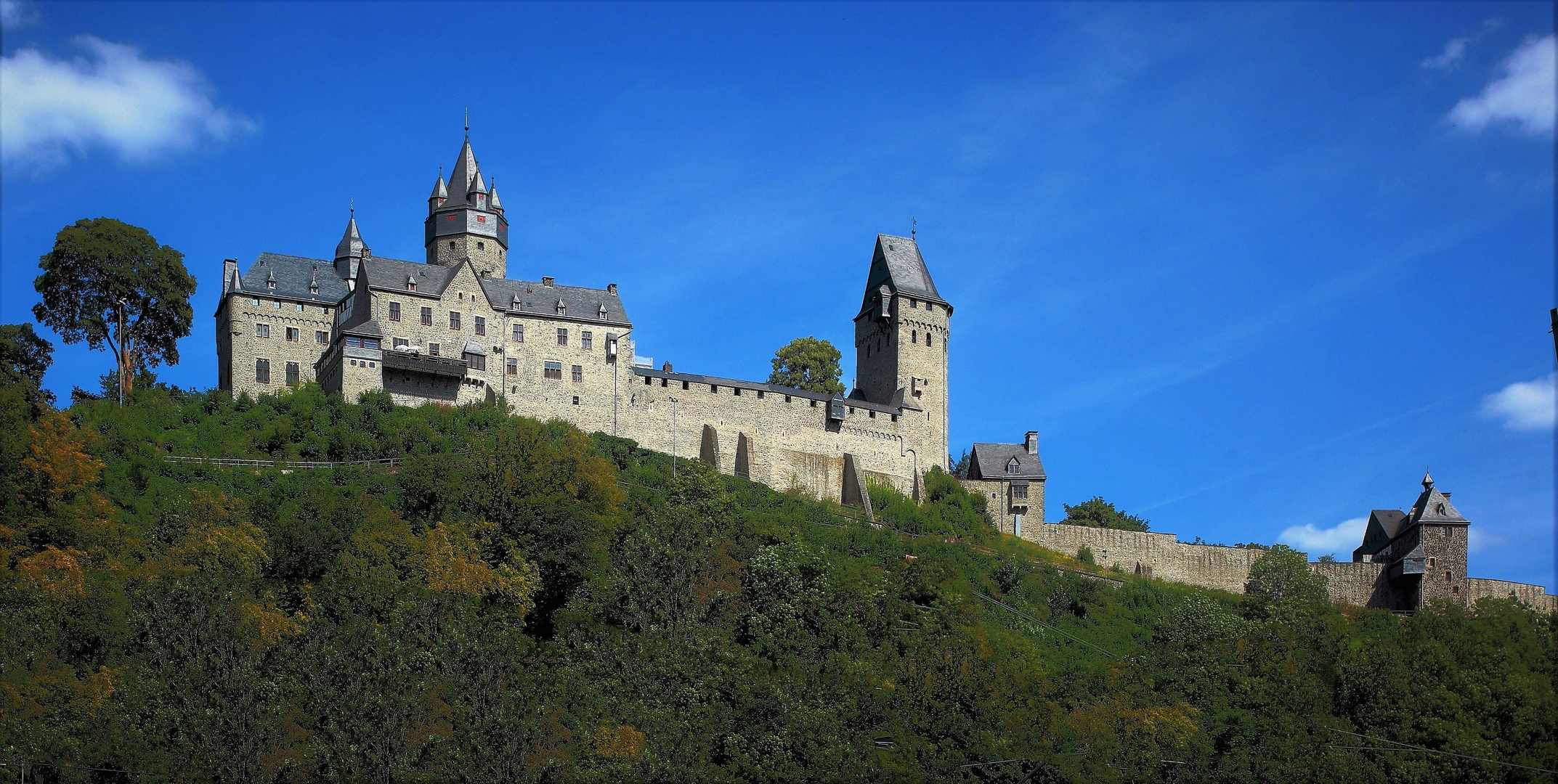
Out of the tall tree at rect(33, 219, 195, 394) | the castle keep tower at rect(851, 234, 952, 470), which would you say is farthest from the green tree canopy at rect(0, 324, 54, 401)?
the castle keep tower at rect(851, 234, 952, 470)

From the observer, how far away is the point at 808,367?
78.6 meters

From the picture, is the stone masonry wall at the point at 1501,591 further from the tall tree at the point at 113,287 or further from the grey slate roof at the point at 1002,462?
the tall tree at the point at 113,287

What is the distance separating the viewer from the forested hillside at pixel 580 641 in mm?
39031

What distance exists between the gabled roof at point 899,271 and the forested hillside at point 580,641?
16408 mm

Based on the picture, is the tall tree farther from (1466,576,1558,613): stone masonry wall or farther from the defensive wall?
(1466,576,1558,613): stone masonry wall

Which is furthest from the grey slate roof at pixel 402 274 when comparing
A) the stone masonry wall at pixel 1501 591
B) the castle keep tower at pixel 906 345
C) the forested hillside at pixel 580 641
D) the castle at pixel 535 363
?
the stone masonry wall at pixel 1501 591

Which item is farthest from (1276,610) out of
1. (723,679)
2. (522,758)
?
(522,758)

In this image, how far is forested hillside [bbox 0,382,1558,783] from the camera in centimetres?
3903

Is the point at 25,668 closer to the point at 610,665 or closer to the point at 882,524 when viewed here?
the point at 610,665

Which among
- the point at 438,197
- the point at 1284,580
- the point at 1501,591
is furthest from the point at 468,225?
the point at 1501,591

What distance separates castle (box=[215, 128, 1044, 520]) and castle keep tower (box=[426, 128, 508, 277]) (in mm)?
76

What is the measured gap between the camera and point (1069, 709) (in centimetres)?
4781

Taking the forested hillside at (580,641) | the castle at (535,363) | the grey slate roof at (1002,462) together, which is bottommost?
the forested hillside at (580,641)

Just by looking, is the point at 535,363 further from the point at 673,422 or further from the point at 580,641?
the point at 580,641
